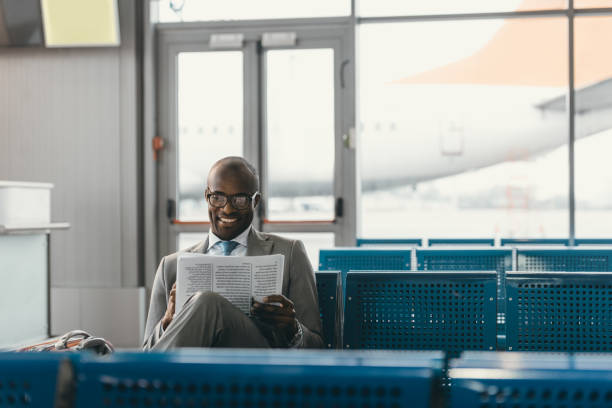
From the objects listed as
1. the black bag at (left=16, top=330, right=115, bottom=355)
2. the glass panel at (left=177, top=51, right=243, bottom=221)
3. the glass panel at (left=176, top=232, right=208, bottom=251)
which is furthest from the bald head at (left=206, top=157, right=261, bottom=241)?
the glass panel at (left=176, top=232, right=208, bottom=251)

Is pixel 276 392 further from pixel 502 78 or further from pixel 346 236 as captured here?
pixel 502 78

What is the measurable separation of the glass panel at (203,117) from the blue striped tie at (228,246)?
12.1 feet

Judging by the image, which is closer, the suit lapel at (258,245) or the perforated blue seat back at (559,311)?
the perforated blue seat back at (559,311)

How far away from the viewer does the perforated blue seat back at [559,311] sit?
2.28 meters

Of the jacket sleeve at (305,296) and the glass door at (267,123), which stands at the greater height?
the glass door at (267,123)

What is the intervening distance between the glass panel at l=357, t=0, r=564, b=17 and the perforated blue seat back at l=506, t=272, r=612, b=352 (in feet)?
14.0

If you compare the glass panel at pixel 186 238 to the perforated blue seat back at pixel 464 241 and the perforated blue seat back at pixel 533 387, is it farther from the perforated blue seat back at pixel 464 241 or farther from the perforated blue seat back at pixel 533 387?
the perforated blue seat back at pixel 533 387

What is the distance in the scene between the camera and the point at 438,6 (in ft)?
19.9

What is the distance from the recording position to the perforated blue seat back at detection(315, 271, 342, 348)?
2.52 m

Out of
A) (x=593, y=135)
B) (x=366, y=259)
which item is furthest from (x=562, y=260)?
(x=593, y=135)

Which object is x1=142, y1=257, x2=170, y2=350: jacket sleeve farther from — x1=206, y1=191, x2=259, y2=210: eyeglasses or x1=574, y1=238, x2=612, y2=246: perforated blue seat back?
x1=574, y1=238, x2=612, y2=246: perforated blue seat back

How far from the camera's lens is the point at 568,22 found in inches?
230

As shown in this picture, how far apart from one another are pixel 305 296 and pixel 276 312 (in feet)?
0.76

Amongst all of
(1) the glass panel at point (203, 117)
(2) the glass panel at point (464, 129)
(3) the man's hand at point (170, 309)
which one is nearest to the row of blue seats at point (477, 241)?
(2) the glass panel at point (464, 129)
